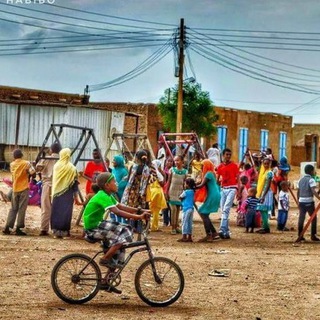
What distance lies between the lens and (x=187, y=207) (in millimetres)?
17234

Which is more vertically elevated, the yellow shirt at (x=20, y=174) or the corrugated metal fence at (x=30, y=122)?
the corrugated metal fence at (x=30, y=122)

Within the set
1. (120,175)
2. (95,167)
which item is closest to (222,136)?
(95,167)

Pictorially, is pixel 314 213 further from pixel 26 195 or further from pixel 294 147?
pixel 294 147

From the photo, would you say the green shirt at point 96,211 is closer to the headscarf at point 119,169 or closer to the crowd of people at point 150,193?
the crowd of people at point 150,193

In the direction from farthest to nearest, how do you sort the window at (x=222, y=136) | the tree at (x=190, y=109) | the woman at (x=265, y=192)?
the window at (x=222, y=136)
the tree at (x=190, y=109)
the woman at (x=265, y=192)

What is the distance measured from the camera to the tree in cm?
4784

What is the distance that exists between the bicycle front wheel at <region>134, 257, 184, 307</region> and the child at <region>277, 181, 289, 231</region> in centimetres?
1033

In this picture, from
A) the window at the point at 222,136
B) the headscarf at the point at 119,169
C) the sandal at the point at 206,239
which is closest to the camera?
the sandal at the point at 206,239

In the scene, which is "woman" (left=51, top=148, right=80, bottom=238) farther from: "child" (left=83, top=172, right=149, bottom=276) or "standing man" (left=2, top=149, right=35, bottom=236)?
"child" (left=83, top=172, right=149, bottom=276)

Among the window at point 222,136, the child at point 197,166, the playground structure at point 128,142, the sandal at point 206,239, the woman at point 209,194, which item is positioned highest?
the window at point 222,136

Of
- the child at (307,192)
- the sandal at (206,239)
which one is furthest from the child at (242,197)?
the sandal at (206,239)

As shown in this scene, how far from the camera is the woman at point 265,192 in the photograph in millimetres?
20062

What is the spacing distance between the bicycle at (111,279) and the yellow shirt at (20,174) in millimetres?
7913

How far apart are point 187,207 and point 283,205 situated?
362cm
